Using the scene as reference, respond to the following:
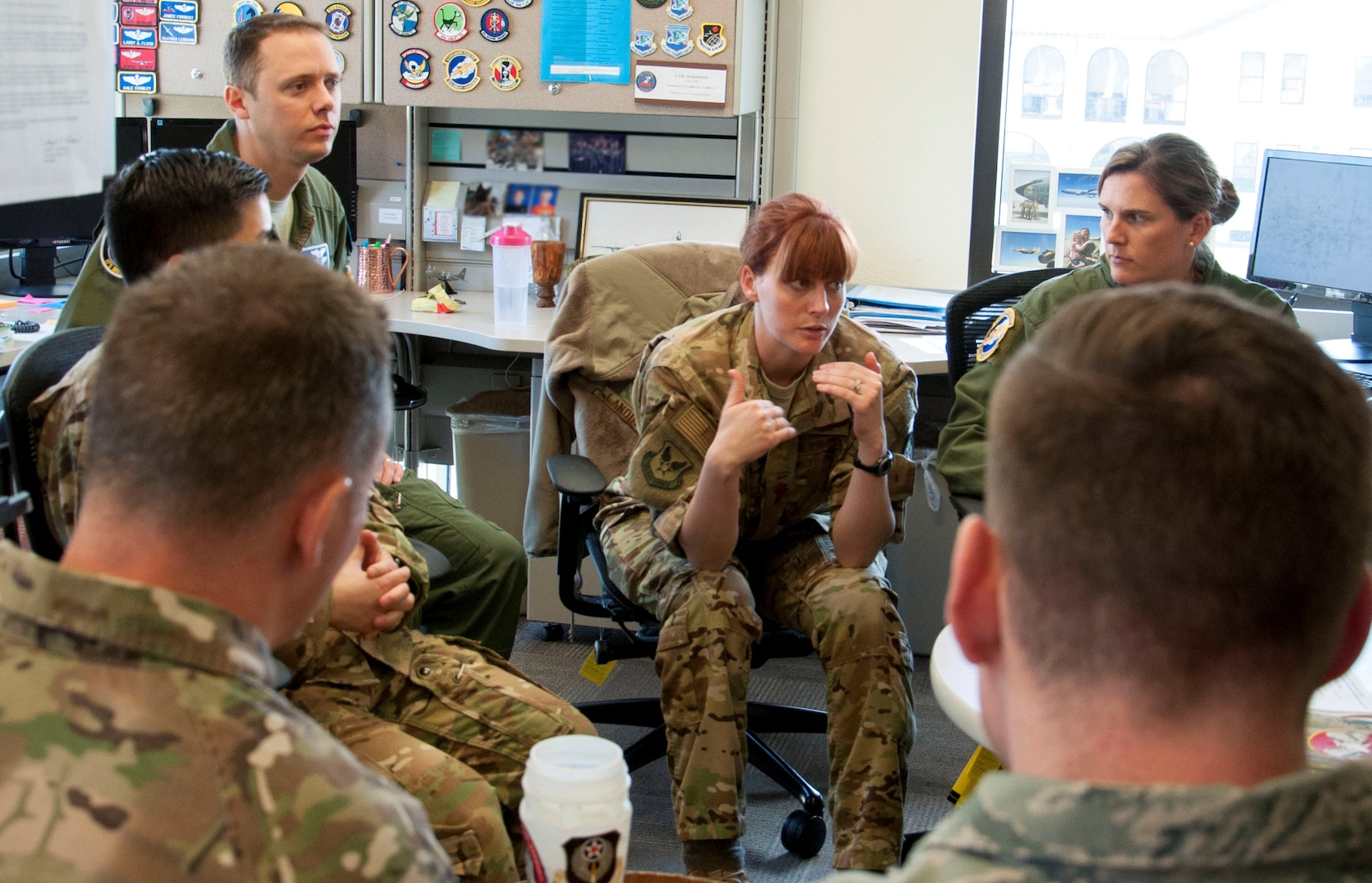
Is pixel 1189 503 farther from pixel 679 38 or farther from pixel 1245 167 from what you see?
pixel 1245 167

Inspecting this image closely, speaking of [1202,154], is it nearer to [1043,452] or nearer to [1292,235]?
[1292,235]

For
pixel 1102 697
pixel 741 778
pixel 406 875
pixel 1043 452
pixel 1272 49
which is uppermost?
pixel 1272 49

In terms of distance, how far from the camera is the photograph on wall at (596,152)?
3.34 m

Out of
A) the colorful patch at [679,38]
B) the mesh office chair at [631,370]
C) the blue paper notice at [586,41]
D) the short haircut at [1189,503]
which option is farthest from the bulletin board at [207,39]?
the short haircut at [1189,503]

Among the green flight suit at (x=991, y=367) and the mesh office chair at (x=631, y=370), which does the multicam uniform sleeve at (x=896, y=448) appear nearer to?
the green flight suit at (x=991, y=367)

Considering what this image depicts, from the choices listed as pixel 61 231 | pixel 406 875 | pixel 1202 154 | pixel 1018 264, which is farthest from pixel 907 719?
pixel 61 231

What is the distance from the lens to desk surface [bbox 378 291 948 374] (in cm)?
261

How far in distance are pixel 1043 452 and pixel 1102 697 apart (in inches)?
4.7

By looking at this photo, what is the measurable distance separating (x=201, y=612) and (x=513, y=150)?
109 inches

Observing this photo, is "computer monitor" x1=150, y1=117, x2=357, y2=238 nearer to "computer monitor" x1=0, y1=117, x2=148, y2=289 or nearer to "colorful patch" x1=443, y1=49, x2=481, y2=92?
"computer monitor" x1=0, y1=117, x2=148, y2=289

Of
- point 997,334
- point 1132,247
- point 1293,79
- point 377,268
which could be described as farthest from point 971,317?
point 377,268

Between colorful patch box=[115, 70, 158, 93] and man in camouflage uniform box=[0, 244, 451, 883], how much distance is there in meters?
2.67

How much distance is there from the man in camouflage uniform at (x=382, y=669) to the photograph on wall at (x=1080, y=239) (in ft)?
7.34

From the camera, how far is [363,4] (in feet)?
10.0
